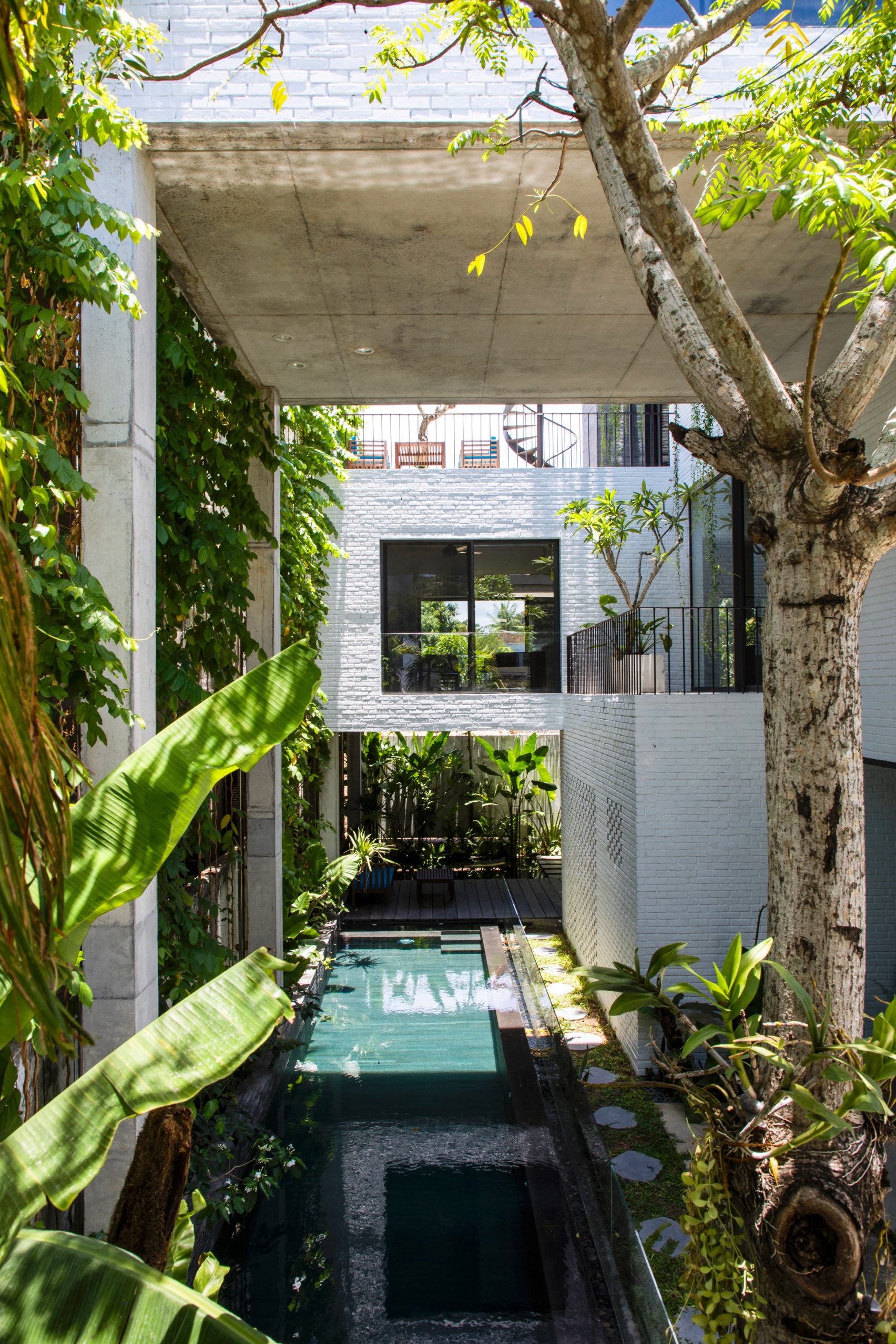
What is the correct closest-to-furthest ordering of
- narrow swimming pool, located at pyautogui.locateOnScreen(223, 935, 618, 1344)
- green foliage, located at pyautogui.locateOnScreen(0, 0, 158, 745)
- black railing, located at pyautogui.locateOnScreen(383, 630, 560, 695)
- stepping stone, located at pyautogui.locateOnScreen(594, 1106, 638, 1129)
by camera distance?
green foliage, located at pyautogui.locateOnScreen(0, 0, 158, 745) → narrow swimming pool, located at pyautogui.locateOnScreen(223, 935, 618, 1344) → stepping stone, located at pyautogui.locateOnScreen(594, 1106, 638, 1129) → black railing, located at pyautogui.locateOnScreen(383, 630, 560, 695)

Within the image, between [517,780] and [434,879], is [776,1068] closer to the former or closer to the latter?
[434,879]

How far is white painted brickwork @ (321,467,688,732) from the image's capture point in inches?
502

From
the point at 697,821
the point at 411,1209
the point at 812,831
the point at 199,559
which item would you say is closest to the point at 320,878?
the point at 697,821

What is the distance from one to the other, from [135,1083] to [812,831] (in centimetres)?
209

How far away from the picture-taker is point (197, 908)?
22.0 ft

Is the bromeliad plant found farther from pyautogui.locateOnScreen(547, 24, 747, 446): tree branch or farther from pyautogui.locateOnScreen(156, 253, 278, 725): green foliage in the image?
pyautogui.locateOnScreen(156, 253, 278, 725): green foliage

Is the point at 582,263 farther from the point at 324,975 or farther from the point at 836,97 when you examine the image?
the point at 324,975

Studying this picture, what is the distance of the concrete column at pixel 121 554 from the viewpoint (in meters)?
3.77

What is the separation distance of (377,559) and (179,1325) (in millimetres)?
11905

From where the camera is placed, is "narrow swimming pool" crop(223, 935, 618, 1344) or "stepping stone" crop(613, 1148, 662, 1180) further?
"stepping stone" crop(613, 1148, 662, 1180)

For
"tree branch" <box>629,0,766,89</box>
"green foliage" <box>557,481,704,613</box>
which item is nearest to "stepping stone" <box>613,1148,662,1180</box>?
"tree branch" <box>629,0,766,89</box>

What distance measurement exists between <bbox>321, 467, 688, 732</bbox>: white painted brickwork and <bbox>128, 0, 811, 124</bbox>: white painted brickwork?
869 centimetres

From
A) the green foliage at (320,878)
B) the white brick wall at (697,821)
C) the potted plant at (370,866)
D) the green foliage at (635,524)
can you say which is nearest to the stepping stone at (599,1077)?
the white brick wall at (697,821)

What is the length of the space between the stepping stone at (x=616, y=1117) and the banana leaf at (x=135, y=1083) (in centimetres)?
560
